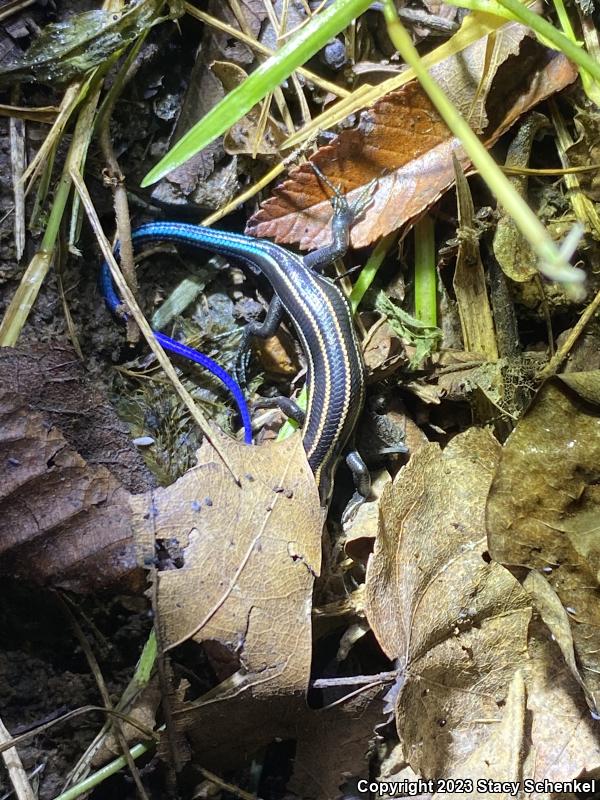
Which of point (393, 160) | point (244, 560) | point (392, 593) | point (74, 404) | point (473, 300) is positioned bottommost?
point (392, 593)

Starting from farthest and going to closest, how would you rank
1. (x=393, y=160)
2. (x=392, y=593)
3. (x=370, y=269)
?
(x=370, y=269) < (x=393, y=160) < (x=392, y=593)

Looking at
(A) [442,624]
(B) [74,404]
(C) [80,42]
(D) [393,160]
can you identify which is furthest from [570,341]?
(C) [80,42]

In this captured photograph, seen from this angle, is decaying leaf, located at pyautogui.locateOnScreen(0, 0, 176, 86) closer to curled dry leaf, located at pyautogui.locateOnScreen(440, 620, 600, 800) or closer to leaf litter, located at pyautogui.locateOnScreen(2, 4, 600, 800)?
leaf litter, located at pyautogui.locateOnScreen(2, 4, 600, 800)

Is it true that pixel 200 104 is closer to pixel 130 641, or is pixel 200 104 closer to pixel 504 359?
pixel 504 359

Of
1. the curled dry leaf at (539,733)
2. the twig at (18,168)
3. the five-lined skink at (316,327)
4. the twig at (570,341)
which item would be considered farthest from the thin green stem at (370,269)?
the curled dry leaf at (539,733)

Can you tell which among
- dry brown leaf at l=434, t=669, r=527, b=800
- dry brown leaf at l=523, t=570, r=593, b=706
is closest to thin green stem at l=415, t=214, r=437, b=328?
dry brown leaf at l=523, t=570, r=593, b=706

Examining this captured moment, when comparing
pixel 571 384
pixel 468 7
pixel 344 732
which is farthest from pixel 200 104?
pixel 344 732

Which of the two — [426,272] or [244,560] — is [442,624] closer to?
[244,560]

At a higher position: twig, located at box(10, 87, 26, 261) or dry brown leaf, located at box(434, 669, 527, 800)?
twig, located at box(10, 87, 26, 261)
